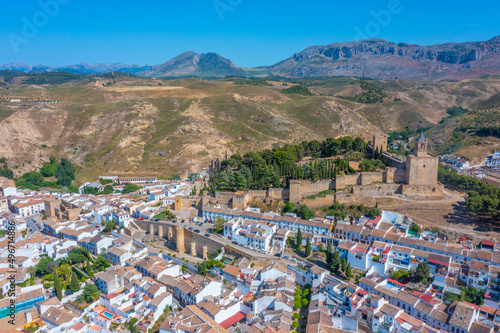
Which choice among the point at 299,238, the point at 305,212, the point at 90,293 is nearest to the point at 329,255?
the point at 299,238

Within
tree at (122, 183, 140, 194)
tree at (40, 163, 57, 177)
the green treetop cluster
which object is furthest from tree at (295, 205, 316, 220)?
tree at (40, 163, 57, 177)

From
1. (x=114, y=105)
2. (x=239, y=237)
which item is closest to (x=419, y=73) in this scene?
(x=114, y=105)

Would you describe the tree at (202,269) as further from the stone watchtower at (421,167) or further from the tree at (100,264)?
the stone watchtower at (421,167)

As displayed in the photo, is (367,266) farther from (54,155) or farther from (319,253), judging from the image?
(54,155)

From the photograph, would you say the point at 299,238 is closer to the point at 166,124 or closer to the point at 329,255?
the point at 329,255

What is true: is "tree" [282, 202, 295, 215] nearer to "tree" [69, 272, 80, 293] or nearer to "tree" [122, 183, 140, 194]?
"tree" [69, 272, 80, 293]
